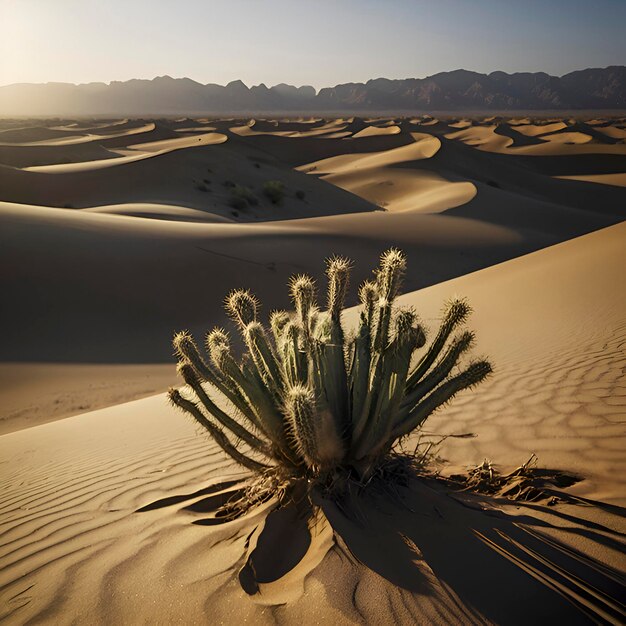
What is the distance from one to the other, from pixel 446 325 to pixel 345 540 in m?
1.18

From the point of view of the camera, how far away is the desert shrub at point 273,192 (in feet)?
101

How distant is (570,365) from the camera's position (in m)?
5.05

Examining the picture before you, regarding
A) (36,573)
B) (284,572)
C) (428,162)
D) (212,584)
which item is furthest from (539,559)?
(428,162)

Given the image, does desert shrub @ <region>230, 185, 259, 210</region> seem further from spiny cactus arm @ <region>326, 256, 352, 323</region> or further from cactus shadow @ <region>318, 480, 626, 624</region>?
cactus shadow @ <region>318, 480, 626, 624</region>

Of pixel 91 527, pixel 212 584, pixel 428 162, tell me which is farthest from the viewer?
pixel 428 162

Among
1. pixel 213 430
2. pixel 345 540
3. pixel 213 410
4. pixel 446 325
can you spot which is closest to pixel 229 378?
pixel 213 410

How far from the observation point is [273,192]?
3084 cm

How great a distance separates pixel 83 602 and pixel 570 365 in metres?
4.69

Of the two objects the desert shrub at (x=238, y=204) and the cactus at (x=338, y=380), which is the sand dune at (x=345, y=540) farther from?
the desert shrub at (x=238, y=204)

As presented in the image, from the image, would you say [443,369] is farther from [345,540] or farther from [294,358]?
[345,540]

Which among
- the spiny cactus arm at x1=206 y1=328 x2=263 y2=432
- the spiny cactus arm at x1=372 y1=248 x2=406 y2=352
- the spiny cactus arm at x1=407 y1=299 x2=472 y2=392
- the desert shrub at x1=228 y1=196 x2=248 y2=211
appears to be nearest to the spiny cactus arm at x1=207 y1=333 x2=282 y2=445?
the spiny cactus arm at x1=206 y1=328 x2=263 y2=432

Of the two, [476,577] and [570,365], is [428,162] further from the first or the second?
[476,577]

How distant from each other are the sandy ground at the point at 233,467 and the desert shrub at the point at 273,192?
31.6 ft

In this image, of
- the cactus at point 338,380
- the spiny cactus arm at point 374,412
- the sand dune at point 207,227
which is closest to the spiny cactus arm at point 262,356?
the cactus at point 338,380
